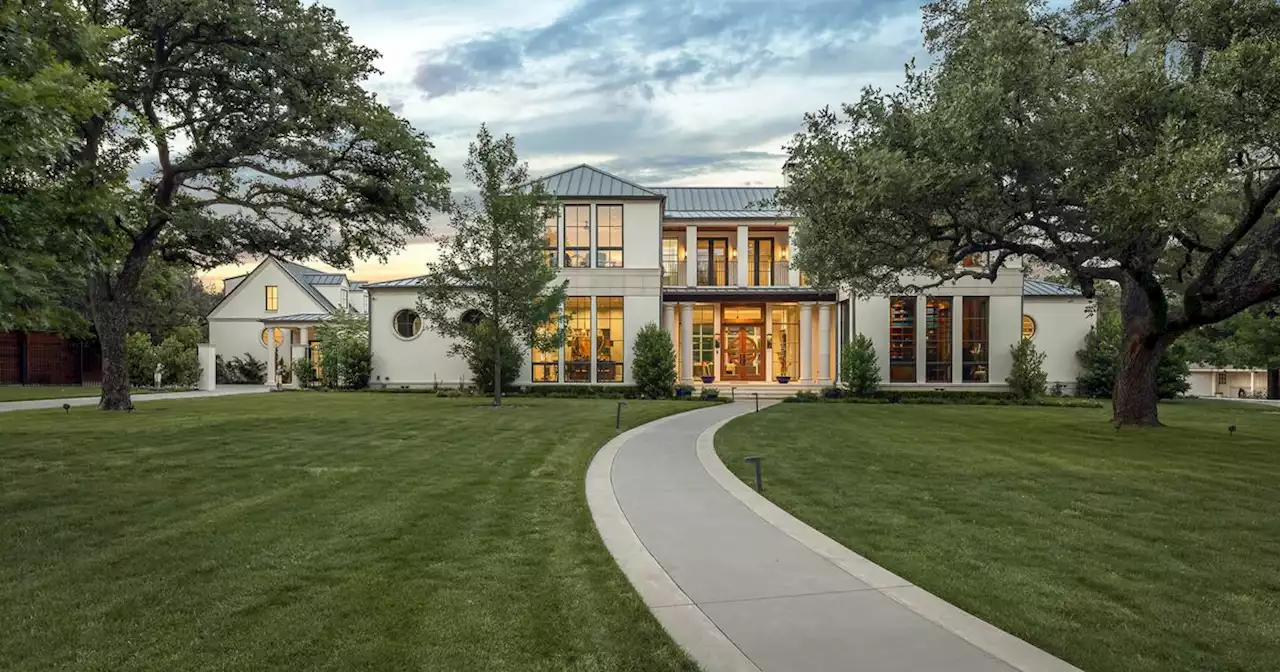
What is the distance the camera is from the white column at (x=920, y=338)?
89.6 feet

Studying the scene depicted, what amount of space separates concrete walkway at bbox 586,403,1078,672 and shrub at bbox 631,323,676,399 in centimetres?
1735

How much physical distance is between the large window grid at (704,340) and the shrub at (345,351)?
14.2 metres

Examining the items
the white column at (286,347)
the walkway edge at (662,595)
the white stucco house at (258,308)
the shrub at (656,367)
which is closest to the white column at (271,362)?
the white column at (286,347)

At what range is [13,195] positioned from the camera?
20.8ft

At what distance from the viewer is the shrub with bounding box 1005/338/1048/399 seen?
26062mm

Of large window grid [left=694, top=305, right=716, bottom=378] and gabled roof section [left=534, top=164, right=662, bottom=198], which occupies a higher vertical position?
gabled roof section [left=534, top=164, right=662, bottom=198]

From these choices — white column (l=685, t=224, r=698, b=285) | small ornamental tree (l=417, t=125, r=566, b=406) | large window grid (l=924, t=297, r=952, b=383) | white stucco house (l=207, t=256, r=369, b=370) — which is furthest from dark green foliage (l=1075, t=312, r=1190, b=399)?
white stucco house (l=207, t=256, r=369, b=370)

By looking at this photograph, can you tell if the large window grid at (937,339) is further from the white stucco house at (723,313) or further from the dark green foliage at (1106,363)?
the dark green foliage at (1106,363)

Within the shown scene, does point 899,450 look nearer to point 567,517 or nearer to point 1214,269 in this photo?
point 1214,269

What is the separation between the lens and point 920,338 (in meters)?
27.4

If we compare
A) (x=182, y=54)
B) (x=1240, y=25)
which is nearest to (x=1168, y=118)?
(x=1240, y=25)

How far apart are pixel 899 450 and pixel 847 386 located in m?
14.4

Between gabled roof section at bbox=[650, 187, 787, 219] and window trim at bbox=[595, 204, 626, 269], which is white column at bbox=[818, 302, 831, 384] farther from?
window trim at bbox=[595, 204, 626, 269]

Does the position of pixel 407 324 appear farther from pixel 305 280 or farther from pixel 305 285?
pixel 305 280
